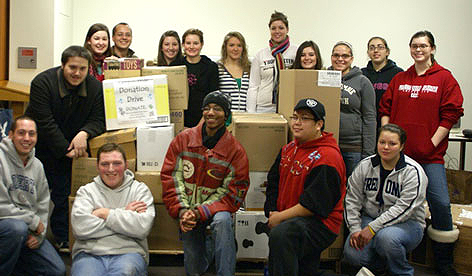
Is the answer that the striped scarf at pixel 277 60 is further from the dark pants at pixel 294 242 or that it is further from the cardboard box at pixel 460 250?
the cardboard box at pixel 460 250

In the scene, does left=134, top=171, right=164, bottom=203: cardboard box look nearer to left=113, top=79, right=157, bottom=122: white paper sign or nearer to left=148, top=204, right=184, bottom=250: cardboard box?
left=148, top=204, right=184, bottom=250: cardboard box

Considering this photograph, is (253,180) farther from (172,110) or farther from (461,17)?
(461,17)

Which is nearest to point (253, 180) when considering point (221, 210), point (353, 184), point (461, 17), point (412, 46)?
point (221, 210)

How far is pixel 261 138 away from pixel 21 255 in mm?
1574

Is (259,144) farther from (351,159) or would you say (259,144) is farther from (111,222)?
(111,222)

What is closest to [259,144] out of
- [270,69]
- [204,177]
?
[204,177]

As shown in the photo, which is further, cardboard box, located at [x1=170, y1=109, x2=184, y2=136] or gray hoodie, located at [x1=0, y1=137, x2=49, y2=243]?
cardboard box, located at [x1=170, y1=109, x2=184, y2=136]

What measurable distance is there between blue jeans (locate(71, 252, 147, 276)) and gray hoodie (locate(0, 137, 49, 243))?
1.13ft

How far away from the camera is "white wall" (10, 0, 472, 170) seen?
5297mm

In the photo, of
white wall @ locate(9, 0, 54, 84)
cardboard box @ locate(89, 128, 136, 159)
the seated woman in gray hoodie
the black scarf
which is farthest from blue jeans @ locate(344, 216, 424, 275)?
white wall @ locate(9, 0, 54, 84)

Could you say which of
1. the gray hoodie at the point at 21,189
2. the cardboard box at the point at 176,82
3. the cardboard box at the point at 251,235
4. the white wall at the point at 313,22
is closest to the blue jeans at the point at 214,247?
the cardboard box at the point at 251,235

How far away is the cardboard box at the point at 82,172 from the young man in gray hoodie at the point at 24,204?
13.6 inches

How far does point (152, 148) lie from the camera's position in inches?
126

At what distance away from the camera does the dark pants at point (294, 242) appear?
249 centimetres
